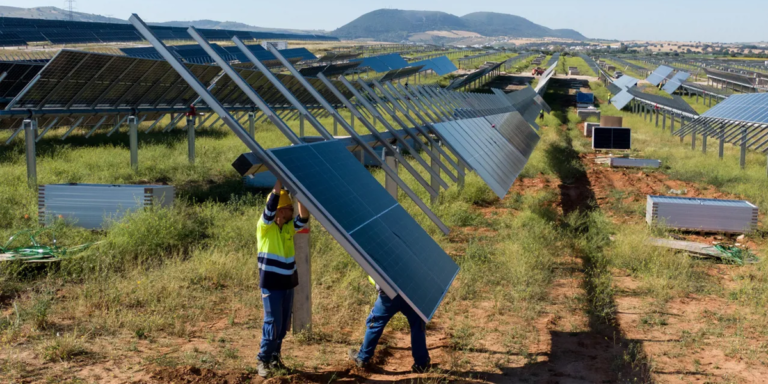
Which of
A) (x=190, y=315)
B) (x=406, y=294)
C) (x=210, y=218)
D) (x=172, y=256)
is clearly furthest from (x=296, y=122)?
(x=406, y=294)

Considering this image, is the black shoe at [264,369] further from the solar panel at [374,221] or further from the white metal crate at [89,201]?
the white metal crate at [89,201]

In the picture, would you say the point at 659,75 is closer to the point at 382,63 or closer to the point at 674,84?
the point at 674,84

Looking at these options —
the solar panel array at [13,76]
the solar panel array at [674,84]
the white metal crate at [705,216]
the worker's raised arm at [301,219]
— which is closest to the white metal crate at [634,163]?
the white metal crate at [705,216]

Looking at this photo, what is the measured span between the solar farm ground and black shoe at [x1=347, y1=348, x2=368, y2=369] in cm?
9

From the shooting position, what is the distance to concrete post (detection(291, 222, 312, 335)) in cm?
710

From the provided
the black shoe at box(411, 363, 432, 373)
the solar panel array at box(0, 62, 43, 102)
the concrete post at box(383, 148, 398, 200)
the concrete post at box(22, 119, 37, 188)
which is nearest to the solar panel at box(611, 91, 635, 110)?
the solar panel array at box(0, 62, 43, 102)

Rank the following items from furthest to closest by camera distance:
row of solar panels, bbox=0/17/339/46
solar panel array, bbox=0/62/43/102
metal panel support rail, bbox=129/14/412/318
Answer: row of solar panels, bbox=0/17/339/46
solar panel array, bbox=0/62/43/102
metal panel support rail, bbox=129/14/412/318

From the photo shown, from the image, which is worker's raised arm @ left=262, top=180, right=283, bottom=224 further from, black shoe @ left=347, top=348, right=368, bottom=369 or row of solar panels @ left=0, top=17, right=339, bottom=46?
row of solar panels @ left=0, top=17, right=339, bottom=46

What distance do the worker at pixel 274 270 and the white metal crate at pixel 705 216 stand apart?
31.1 feet

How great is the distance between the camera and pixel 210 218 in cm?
1213

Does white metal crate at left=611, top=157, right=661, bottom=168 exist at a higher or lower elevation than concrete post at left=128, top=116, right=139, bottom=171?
lower

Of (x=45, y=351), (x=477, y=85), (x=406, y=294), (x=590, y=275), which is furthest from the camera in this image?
(x=477, y=85)

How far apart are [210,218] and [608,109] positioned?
4658 centimetres

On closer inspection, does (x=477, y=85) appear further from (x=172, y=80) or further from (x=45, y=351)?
(x=45, y=351)
